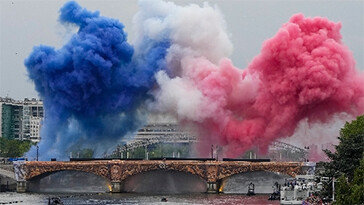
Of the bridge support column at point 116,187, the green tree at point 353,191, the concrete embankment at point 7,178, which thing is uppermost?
the concrete embankment at point 7,178

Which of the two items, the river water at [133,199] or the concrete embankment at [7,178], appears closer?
the river water at [133,199]

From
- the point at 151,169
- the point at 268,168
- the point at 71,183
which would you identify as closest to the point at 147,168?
the point at 151,169

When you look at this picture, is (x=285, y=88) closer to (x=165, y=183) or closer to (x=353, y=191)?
(x=165, y=183)

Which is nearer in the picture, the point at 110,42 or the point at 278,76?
the point at 278,76

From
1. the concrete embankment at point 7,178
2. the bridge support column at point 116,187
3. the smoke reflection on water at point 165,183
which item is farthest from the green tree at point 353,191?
the concrete embankment at point 7,178

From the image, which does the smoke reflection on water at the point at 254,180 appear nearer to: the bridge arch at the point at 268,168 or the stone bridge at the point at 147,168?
the stone bridge at the point at 147,168

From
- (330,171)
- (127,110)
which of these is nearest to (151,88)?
(127,110)

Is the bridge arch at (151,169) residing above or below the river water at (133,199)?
above

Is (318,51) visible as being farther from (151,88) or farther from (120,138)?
(120,138)
